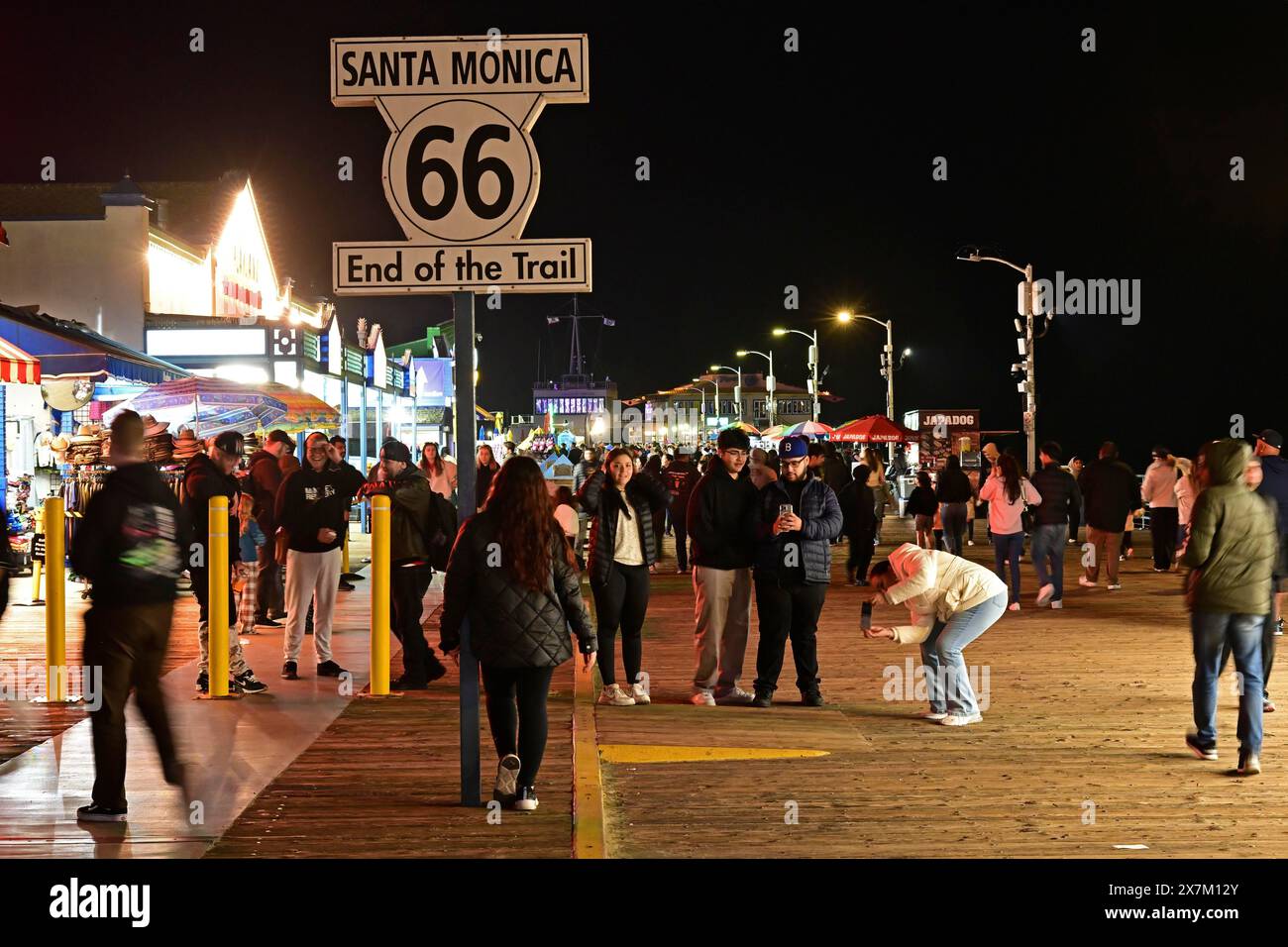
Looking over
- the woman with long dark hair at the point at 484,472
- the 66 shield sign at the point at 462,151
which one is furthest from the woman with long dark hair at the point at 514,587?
the woman with long dark hair at the point at 484,472

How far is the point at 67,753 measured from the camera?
27.9ft

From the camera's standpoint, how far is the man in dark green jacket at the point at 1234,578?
318 inches

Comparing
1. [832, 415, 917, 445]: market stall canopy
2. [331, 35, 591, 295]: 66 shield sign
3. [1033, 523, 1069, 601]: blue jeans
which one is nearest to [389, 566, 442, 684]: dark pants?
[331, 35, 591, 295]: 66 shield sign

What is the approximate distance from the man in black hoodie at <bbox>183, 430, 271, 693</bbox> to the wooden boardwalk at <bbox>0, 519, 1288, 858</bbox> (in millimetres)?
656

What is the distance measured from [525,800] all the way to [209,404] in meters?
13.3

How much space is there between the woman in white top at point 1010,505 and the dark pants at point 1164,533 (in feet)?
17.1

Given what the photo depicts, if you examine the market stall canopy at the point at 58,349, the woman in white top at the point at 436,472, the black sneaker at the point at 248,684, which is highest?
the market stall canopy at the point at 58,349

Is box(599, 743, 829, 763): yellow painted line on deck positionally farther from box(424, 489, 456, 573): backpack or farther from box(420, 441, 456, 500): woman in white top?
box(420, 441, 456, 500): woman in white top

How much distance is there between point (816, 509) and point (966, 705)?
1703mm

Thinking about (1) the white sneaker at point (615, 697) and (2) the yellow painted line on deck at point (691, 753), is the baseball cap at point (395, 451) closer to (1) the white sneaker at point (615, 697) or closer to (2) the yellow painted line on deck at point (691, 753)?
(1) the white sneaker at point (615, 697)

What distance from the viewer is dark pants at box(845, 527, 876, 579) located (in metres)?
19.7

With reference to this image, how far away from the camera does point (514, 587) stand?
676cm
